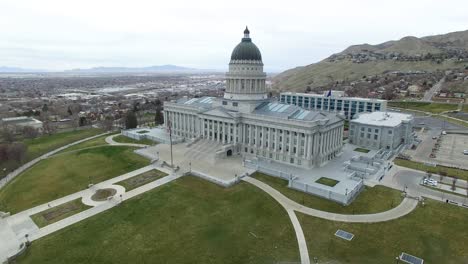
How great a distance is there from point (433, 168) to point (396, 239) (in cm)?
3788

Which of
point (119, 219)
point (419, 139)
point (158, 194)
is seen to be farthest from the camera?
point (419, 139)

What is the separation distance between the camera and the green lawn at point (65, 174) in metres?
56.0

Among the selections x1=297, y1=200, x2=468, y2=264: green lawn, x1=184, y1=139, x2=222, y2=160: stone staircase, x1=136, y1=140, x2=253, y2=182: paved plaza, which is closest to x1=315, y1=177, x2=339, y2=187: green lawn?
x1=297, y1=200, x2=468, y2=264: green lawn

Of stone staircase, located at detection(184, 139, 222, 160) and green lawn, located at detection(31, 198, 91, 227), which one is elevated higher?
stone staircase, located at detection(184, 139, 222, 160)

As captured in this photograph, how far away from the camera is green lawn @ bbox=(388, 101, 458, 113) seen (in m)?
137

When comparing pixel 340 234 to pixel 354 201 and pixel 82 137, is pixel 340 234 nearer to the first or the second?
pixel 354 201

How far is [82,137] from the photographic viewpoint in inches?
4171

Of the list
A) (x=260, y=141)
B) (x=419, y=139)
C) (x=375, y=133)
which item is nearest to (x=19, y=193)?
(x=260, y=141)

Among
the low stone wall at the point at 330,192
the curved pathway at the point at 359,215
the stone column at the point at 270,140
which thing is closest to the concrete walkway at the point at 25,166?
the curved pathway at the point at 359,215

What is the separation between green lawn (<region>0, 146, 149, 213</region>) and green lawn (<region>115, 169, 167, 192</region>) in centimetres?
543

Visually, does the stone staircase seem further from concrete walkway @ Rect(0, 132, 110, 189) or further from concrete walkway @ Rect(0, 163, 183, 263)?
concrete walkway @ Rect(0, 132, 110, 189)

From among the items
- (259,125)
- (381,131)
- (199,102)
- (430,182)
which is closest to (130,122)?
(199,102)

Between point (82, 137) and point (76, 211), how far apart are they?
6410 centimetres

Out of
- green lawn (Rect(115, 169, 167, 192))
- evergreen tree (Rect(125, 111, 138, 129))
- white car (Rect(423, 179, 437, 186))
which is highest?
evergreen tree (Rect(125, 111, 138, 129))
